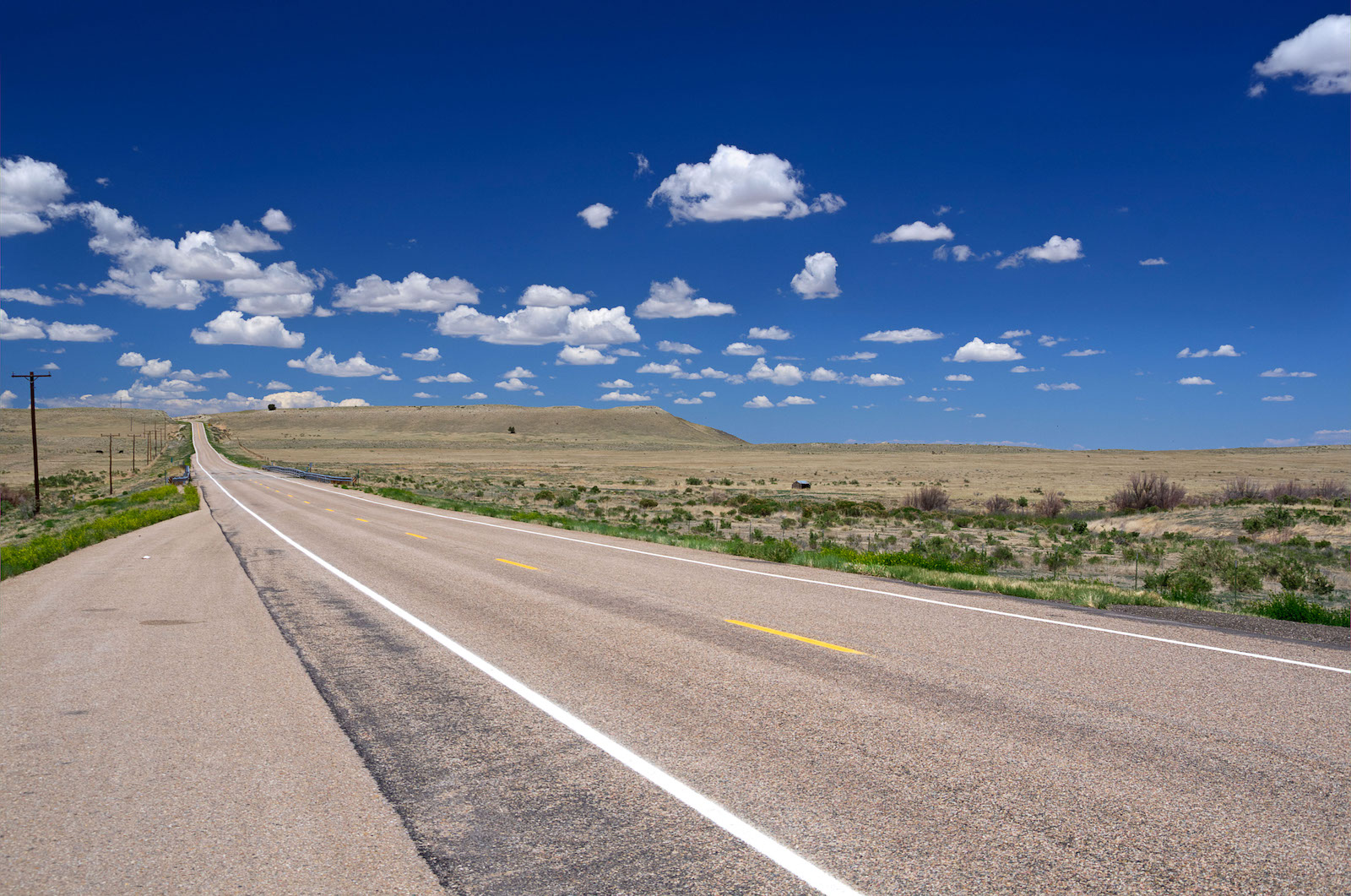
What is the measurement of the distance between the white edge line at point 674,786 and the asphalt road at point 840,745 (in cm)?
2

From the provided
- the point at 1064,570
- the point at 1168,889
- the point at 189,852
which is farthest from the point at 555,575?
the point at 1064,570

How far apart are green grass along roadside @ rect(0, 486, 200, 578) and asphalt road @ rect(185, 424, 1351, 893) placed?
30.9 ft

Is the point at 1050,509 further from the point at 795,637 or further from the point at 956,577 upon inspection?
the point at 795,637

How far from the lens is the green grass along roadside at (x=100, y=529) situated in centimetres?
1745

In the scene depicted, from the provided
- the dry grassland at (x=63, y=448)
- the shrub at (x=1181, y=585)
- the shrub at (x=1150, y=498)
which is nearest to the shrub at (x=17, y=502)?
the dry grassland at (x=63, y=448)

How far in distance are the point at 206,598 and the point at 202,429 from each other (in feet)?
627

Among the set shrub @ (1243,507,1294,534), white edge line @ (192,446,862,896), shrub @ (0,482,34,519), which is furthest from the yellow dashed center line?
shrub @ (0,482,34,519)

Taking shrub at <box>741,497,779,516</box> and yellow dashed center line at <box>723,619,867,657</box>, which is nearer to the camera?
yellow dashed center line at <box>723,619,867,657</box>

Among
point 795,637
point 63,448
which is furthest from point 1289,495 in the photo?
point 63,448

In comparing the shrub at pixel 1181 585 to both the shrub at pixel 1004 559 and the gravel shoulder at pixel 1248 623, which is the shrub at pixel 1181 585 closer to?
the gravel shoulder at pixel 1248 623

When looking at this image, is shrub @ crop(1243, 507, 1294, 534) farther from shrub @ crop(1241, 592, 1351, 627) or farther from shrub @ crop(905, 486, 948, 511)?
shrub @ crop(1241, 592, 1351, 627)

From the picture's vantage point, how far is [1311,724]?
609cm

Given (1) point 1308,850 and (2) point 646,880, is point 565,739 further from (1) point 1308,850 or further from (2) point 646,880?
(1) point 1308,850

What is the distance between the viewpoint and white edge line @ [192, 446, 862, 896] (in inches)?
155
